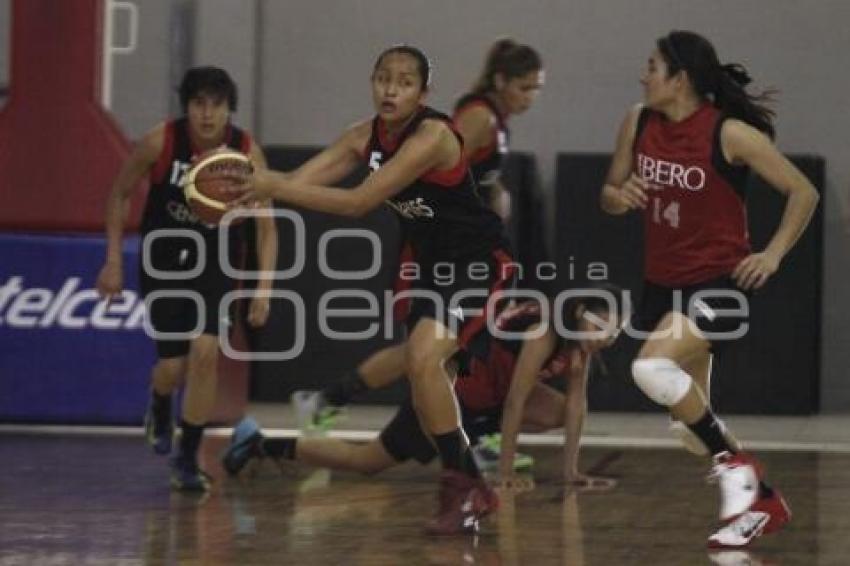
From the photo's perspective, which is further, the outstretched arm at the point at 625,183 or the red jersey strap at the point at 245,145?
the red jersey strap at the point at 245,145

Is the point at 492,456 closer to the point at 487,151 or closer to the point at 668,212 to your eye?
the point at 487,151

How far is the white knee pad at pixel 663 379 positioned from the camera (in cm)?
760

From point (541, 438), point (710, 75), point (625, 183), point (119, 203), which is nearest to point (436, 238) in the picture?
point (625, 183)

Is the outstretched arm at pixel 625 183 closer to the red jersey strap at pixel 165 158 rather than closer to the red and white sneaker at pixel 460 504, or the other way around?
the red and white sneaker at pixel 460 504

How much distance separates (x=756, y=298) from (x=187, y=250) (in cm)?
428

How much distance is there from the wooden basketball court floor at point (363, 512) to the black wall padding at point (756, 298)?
1.50 metres

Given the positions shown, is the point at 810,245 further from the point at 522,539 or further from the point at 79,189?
the point at 522,539

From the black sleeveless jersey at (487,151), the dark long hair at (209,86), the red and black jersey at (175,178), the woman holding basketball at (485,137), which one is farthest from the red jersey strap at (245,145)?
the black sleeveless jersey at (487,151)

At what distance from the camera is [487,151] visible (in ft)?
32.6

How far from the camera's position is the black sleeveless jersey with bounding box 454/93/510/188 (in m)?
9.94

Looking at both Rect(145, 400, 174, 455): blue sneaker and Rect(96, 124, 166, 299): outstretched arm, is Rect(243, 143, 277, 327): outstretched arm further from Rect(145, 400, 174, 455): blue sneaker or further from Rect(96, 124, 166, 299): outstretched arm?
Rect(145, 400, 174, 455): blue sneaker

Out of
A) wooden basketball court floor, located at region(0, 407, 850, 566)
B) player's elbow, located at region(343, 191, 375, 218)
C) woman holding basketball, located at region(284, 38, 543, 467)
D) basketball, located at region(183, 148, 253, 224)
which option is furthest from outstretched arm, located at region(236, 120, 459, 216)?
woman holding basketball, located at region(284, 38, 543, 467)

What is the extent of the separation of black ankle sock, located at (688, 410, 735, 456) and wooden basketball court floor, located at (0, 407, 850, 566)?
13.6 inches

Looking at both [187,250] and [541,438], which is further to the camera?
[541,438]
